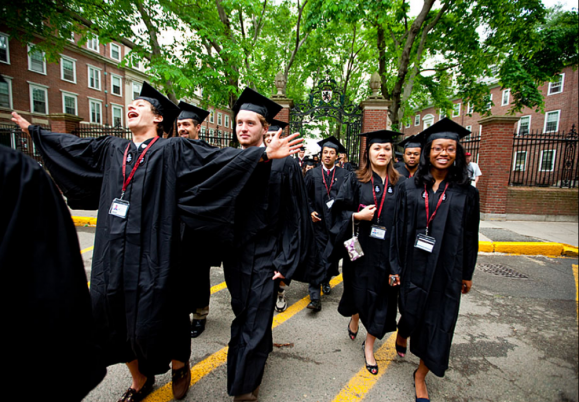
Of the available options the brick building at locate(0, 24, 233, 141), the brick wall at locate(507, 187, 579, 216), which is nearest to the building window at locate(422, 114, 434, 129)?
the brick building at locate(0, 24, 233, 141)

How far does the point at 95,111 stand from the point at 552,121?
132ft

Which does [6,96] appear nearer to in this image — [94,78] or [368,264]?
[94,78]

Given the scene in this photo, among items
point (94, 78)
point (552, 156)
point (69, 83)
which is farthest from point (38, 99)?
point (552, 156)

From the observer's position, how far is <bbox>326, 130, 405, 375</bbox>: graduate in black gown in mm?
2682

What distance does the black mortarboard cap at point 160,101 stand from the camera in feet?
7.39

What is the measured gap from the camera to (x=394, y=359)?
283 centimetres

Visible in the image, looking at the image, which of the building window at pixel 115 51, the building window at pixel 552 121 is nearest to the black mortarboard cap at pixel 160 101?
the building window at pixel 552 121

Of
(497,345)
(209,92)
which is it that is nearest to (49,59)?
(209,92)

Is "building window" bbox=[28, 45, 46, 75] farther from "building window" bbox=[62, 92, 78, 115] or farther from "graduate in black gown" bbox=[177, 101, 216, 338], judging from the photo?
"graduate in black gown" bbox=[177, 101, 216, 338]

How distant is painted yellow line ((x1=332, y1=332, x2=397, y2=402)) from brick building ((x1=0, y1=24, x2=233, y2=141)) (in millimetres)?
17333

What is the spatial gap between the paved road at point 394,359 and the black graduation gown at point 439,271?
530mm

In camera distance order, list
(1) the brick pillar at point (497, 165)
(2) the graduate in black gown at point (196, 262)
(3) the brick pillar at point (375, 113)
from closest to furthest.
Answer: (2) the graduate in black gown at point (196, 262)
(1) the brick pillar at point (497, 165)
(3) the brick pillar at point (375, 113)

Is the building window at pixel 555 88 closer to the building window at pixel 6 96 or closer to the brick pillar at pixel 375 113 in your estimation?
the brick pillar at pixel 375 113

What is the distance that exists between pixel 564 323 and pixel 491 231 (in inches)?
182
